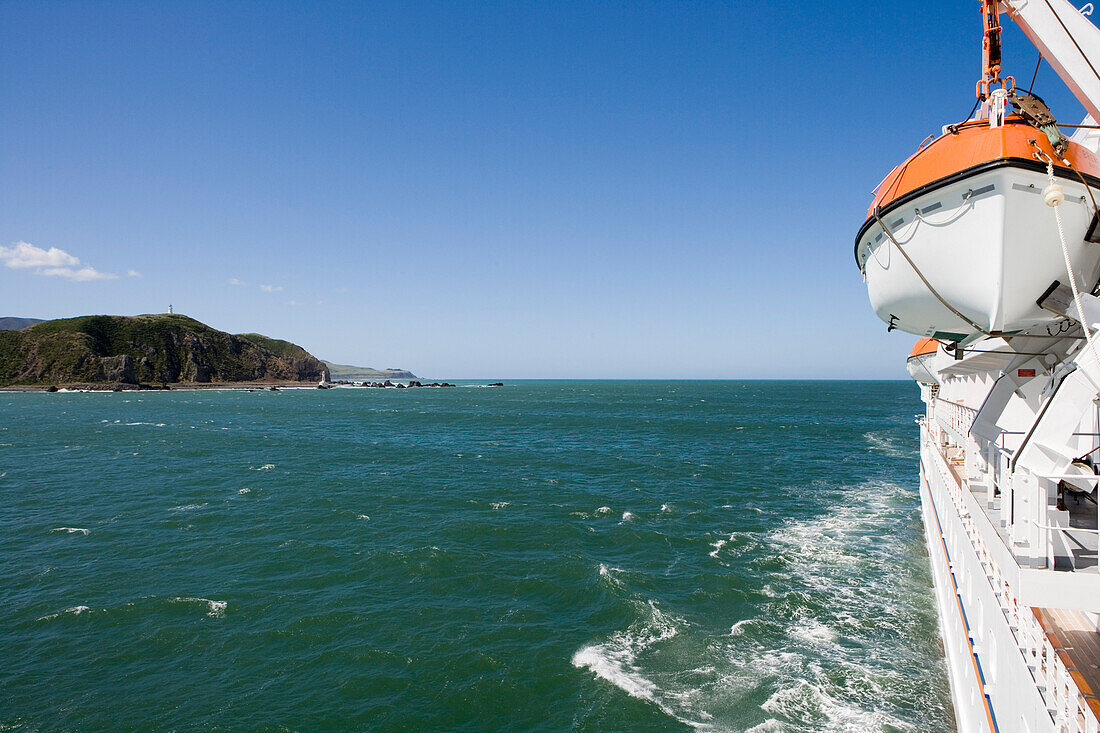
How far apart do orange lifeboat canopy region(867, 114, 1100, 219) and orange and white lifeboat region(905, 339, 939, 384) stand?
19733 millimetres

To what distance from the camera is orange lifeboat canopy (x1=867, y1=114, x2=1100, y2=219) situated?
283 inches

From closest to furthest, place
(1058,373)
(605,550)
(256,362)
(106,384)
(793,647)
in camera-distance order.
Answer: (1058,373) → (793,647) → (605,550) → (106,384) → (256,362)

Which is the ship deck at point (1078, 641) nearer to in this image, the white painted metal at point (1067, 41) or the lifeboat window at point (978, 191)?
the lifeboat window at point (978, 191)

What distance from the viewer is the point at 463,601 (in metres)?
16.7

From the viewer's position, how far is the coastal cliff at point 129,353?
148 m

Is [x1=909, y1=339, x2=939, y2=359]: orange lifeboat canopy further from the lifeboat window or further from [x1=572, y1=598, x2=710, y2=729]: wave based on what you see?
the lifeboat window

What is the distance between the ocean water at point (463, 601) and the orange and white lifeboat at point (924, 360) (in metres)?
7.40

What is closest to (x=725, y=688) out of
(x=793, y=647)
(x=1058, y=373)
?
(x=793, y=647)

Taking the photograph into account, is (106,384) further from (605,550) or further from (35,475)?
(605,550)

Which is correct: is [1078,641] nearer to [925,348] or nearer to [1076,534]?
[1076,534]

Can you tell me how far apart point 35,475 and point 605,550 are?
40521 millimetres

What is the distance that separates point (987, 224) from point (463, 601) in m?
16.2

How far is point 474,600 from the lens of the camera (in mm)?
16812

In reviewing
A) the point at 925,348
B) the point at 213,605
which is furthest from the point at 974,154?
the point at 925,348
